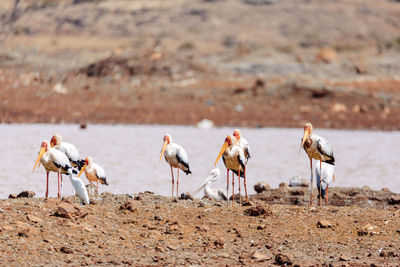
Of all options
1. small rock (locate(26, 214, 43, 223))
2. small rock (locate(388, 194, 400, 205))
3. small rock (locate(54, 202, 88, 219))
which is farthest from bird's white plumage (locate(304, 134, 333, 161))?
small rock (locate(26, 214, 43, 223))

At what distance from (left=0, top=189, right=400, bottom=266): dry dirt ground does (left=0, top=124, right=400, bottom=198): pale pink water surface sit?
351 cm

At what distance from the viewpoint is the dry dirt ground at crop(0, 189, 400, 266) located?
7.76 metres

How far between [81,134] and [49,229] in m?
15.3

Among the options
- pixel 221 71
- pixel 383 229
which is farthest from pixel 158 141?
pixel 221 71

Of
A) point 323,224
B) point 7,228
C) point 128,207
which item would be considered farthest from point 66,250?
point 323,224

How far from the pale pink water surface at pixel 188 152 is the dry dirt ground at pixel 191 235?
11.5ft

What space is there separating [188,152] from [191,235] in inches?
456

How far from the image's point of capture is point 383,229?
9094 mm

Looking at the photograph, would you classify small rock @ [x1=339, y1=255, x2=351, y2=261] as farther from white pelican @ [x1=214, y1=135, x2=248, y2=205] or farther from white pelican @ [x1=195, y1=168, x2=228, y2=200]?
white pelican @ [x1=195, y1=168, x2=228, y2=200]

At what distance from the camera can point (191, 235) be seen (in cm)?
858

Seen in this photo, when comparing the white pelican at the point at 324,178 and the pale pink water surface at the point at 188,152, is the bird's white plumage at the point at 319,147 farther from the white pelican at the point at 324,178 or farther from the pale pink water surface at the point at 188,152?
the pale pink water surface at the point at 188,152

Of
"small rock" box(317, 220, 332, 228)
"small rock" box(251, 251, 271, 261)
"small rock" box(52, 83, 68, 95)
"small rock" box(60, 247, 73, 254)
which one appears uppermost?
"small rock" box(52, 83, 68, 95)

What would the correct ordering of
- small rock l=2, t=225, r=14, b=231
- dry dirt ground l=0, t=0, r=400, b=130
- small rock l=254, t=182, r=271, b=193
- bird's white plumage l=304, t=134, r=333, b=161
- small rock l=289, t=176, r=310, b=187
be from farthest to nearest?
dry dirt ground l=0, t=0, r=400, b=130, small rock l=289, t=176, r=310, b=187, small rock l=254, t=182, r=271, b=193, bird's white plumage l=304, t=134, r=333, b=161, small rock l=2, t=225, r=14, b=231

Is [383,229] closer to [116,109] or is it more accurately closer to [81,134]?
[81,134]
